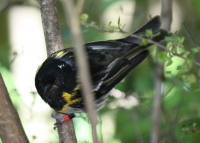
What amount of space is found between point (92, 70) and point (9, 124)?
48 centimetres

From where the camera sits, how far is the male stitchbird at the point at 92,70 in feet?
5.13

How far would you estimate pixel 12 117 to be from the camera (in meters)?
1.32

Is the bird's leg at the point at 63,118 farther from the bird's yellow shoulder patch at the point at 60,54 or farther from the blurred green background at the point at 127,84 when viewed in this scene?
the bird's yellow shoulder patch at the point at 60,54

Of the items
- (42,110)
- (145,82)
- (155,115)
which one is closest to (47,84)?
(155,115)

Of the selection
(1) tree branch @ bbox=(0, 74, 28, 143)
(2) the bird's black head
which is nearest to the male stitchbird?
(2) the bird's black head

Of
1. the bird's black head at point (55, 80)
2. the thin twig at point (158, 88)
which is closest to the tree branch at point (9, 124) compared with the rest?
the bird's black head at point (55, 80)

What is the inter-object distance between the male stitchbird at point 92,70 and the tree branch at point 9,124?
9.5 inches

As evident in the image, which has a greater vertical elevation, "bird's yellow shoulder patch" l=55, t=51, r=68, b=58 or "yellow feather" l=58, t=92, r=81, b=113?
"bird's yellow shoulder patch" l=55, t=51, r=68, b=58

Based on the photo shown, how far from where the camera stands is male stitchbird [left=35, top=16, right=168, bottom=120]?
1.56m

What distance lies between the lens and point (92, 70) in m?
1.69

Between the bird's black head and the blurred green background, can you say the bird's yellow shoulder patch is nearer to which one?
the bird's black head

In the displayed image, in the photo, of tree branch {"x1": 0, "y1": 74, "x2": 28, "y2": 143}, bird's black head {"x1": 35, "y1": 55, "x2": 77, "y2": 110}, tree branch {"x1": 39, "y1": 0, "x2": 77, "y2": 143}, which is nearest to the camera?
tree branch {"x1": 0, "y1": 74, "x2": 28, "y2": 143}

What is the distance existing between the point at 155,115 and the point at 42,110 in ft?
4.73

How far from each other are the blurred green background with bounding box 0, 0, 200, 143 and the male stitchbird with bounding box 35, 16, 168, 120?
6cm
